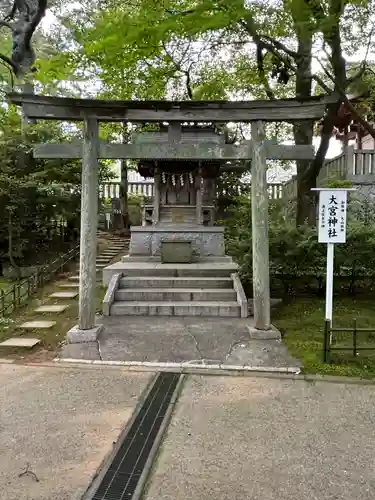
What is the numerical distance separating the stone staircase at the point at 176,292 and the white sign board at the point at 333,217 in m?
2.64

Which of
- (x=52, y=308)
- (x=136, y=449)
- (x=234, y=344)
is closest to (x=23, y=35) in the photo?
(x=52, y=308)

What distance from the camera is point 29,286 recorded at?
9.89 meters

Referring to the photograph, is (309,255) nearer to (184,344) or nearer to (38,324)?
(184,344)

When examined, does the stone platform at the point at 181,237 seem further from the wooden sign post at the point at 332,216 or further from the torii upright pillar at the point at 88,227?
the wooden sign post at the point at 332,216

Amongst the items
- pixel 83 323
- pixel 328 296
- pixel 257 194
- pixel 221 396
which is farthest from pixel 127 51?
pixel 221 396

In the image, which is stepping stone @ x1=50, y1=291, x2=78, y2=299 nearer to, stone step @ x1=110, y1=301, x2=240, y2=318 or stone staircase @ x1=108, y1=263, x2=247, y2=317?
stone staircase @ x1=108, y1=263, x2=247, y2=317

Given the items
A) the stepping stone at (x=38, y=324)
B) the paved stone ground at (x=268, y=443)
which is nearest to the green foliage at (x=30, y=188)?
the stepping stone at (x=38, y=324)

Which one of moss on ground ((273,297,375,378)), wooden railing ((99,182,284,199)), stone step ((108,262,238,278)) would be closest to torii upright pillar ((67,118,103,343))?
stone step ((108,262,238,278))

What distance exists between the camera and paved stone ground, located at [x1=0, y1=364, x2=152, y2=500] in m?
3.00

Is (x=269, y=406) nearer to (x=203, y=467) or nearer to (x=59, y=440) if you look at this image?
(x=203, y=467)

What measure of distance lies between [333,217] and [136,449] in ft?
15.1

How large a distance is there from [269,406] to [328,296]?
7.73 feet

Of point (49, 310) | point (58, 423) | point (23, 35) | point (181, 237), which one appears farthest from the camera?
point (23, 35)

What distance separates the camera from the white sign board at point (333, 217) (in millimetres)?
6254
